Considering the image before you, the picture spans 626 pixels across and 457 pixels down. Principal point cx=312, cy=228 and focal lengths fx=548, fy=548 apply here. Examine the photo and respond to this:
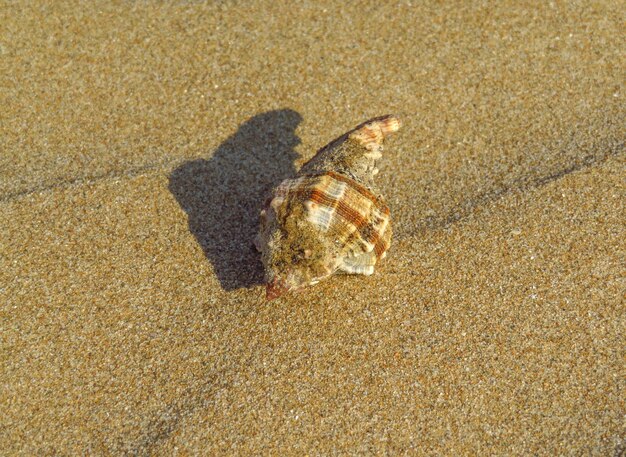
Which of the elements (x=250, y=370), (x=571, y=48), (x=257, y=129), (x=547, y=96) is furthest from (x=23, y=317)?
(x=571, y=48)

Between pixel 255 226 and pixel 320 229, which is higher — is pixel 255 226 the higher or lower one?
the lower one

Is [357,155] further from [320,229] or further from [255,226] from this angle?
[255,226]

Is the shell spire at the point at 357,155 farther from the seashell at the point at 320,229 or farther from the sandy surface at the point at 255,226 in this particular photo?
the sandy surface at the point at 255,226

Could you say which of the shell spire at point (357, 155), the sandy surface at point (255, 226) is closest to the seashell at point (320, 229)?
the shell spire at point (357, 155)

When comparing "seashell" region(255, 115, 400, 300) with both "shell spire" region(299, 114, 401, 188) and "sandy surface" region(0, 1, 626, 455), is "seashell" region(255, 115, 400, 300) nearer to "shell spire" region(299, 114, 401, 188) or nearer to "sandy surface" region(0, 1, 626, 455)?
"shell spire" region(299, 114, 401, 188)

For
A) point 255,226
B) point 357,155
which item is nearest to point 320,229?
point 357,155

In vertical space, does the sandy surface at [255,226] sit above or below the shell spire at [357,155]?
below
